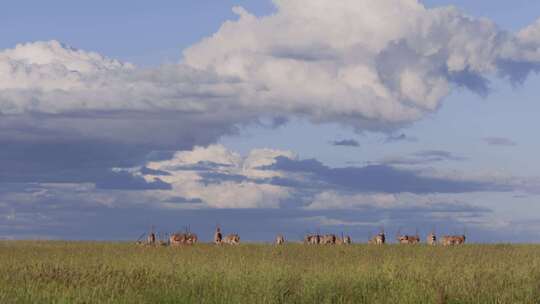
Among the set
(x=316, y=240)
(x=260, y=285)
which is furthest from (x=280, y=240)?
(x=260, y=285)

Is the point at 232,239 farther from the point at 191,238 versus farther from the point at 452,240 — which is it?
the point at 452,240

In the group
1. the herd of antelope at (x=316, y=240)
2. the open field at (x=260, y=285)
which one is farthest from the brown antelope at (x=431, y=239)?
the open field at (x=260, y=285)

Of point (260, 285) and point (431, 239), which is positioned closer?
point (260, 285)

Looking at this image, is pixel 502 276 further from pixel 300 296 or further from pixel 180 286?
pixel 180 286

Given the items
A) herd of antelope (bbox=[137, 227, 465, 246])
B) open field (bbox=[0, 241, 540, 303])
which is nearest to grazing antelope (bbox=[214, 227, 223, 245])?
herd of antelope (bbox=[137, 227, 465, 246])

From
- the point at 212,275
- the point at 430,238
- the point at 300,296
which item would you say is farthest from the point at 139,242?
the point at 300,296

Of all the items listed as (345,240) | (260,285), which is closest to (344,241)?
(345,240)

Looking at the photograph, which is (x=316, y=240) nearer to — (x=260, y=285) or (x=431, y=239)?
(x=431, y=239)

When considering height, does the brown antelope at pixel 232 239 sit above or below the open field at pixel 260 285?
above

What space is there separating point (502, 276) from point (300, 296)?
939 cm

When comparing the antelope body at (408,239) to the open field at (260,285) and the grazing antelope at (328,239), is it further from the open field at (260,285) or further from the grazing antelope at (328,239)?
the open field at (260,285)

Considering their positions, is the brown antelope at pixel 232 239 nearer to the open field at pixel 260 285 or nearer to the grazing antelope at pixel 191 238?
the grazing antelope at pixel 191 238

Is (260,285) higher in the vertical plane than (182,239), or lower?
lower

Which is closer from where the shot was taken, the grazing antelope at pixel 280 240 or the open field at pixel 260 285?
the open field at pixel 260 285
